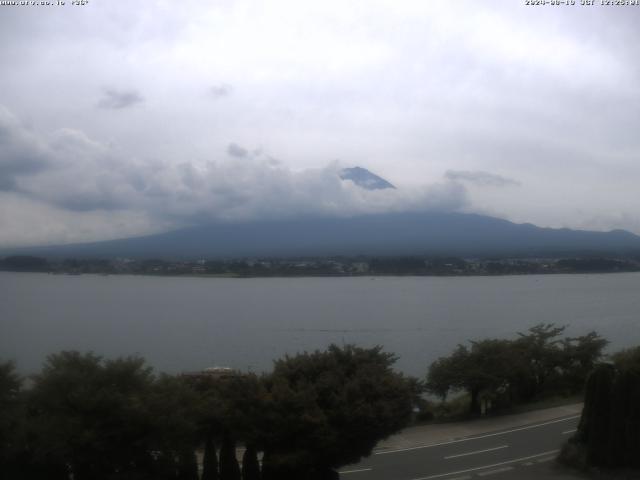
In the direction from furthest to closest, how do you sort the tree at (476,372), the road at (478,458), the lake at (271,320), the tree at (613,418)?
1. the lake at (271,320)
2. the tree at (476,372)
3. the road at (478,458)
4. the tree at (613,418)

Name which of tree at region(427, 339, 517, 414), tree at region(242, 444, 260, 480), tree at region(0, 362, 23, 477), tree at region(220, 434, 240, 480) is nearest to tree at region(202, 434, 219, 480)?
tree at region(220, 434, 240, 480)

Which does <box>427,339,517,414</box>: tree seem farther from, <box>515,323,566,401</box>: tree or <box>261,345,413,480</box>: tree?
<box>261,345,413,480</box>: tree

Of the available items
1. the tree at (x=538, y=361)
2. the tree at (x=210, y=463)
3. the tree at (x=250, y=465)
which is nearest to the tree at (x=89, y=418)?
the tree at (x=210, y=463)

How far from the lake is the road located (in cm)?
883

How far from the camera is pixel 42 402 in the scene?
9.78 metres

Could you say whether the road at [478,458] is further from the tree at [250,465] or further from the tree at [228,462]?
the tree at [228,462]

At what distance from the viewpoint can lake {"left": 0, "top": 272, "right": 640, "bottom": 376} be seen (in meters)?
34.8

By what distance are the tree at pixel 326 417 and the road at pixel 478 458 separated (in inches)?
80.0

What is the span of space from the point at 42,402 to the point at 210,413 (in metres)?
2.20

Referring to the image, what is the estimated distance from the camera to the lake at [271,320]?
114 ft

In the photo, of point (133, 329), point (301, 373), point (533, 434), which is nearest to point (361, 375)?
point (301, 373)

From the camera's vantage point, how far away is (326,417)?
10664 millimetres

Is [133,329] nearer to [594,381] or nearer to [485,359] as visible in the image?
[485,359]

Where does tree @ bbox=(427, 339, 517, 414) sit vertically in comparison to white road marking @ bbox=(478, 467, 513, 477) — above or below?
above
